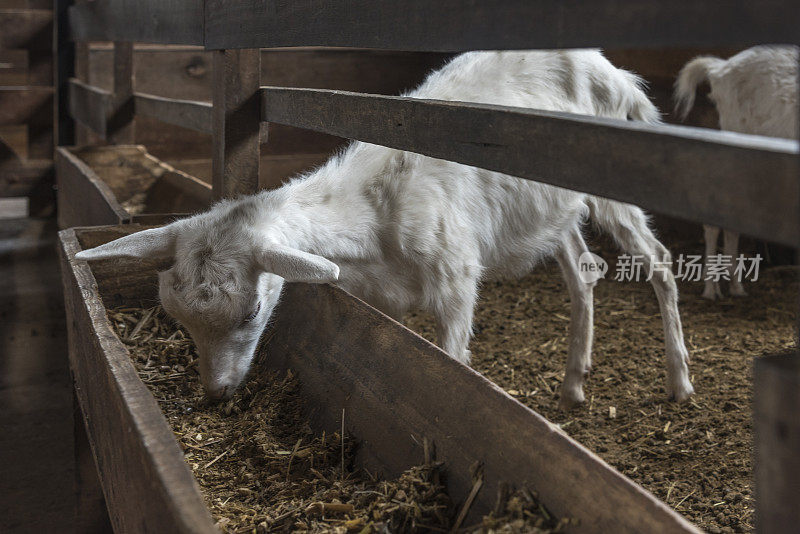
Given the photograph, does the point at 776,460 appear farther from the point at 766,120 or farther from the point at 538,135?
the point at 766,120

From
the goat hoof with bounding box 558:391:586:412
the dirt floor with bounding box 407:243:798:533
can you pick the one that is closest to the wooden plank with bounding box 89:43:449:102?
the dirt floor with bounding box 407:243:798:533

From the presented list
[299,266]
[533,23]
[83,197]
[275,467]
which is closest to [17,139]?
[83,197]

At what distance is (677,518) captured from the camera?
1.16m

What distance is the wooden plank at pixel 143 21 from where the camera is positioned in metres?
3.59

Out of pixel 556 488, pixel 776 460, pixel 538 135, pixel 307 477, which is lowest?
pixel 307 477

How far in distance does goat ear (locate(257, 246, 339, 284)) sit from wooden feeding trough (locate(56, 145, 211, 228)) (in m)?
2.29

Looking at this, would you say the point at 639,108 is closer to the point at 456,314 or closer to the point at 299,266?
the point at 456,314

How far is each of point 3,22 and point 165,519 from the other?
7.07 meters

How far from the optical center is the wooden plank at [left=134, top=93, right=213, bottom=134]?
4037mm

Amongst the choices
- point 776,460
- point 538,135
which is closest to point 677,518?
point 776,460

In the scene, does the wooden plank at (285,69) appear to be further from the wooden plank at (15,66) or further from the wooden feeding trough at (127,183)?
the wooden plank at (15,66)

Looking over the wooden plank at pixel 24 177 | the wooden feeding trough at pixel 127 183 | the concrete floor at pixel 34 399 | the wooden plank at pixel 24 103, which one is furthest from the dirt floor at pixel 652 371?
the wooden plank at pixel 24 103

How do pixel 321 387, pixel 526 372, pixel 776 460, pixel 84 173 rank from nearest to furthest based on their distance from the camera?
pixel 776 460
pixel 321 387
pixel 526 372
pixel 84 173

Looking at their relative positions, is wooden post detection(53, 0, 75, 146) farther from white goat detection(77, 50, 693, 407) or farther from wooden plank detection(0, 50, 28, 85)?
white goat detection(77, 50, 693, 407)
